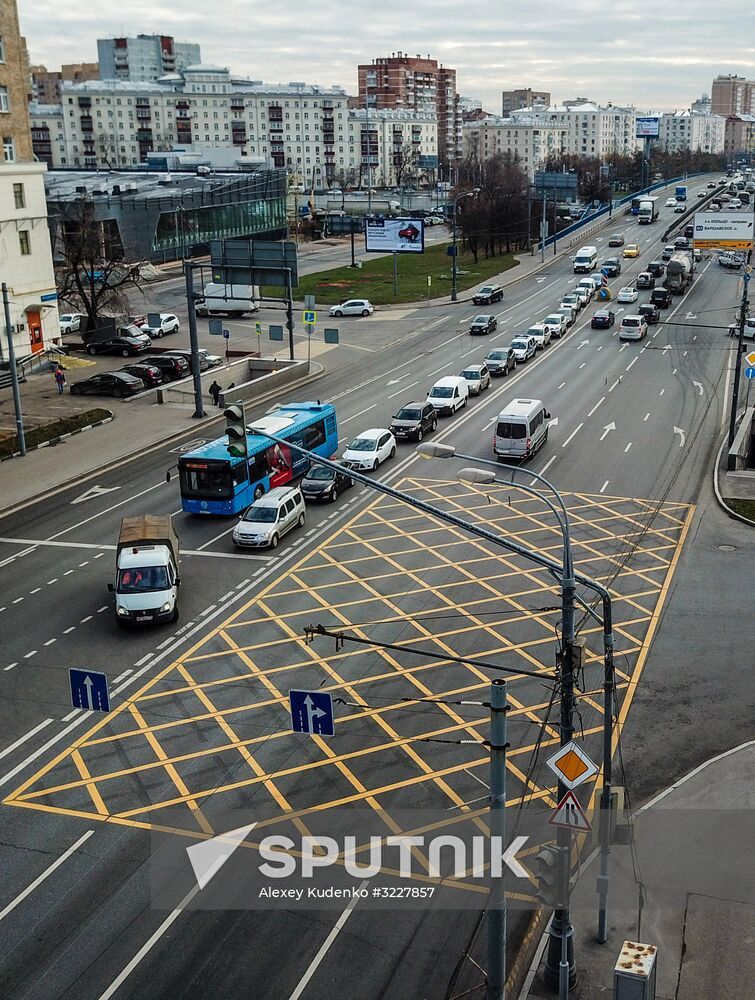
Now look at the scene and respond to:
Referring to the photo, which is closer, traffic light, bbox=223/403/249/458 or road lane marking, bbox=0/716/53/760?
traffic light, bbox=223/403/249/458

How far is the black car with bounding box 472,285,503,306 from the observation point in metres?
82.5

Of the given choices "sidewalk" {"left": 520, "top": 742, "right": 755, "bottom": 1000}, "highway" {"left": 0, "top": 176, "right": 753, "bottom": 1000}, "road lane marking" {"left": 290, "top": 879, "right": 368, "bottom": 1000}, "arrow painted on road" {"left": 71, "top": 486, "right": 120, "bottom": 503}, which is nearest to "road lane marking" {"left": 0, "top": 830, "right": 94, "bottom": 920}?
"highway" {"left": 0, "top": 176, "right": 753, "bottom": 1000}

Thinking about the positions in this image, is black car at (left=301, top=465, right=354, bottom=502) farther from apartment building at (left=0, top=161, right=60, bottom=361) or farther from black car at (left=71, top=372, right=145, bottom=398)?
apartment building at (left=0, top=161, right=60, bottom=361)

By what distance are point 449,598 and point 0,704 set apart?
452 inches

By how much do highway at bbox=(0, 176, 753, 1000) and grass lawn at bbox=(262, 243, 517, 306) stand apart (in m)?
45.3

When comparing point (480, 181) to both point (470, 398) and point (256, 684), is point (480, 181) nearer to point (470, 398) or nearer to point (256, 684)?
point (470, 398)

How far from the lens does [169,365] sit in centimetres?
5791

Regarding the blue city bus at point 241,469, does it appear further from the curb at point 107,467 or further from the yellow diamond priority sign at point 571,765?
the yellow diamond priority sign at point 571,765

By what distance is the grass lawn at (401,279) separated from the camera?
8739 centimetres

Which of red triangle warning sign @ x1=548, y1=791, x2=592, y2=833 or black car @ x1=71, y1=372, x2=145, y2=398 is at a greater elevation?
red triangle warning sign @ x1=548, y1=791, x2=592, y2=833

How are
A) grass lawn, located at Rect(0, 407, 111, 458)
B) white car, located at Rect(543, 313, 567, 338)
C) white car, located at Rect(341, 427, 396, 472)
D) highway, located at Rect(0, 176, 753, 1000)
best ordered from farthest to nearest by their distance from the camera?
white car, located at Rect(543, 313, 567, 338)
grass lawn, located at Rect(0, 407, 111, 458)
white car, located at Rect(341, 427, 396, 472)
highway, located at Rect(0, 176, 753, 1000)

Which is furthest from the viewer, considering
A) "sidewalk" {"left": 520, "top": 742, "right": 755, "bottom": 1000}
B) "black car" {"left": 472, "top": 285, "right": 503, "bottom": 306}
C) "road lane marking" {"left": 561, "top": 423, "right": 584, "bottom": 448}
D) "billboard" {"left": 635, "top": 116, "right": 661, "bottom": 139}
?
"billboard" {"left": 635, "top": 116, "right": 661, "bottom": 139}

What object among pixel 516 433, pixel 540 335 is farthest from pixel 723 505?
pixel 540 335

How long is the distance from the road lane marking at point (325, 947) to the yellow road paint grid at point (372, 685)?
2305mm
